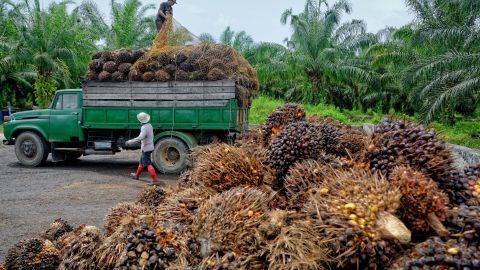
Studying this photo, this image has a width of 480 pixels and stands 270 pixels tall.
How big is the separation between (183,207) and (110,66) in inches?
348

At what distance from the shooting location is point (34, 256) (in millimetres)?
3299

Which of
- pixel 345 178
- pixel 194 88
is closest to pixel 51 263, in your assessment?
pixel 345 178

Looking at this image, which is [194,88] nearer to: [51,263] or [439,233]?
[51,263]

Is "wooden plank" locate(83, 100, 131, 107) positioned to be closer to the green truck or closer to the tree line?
the green truck

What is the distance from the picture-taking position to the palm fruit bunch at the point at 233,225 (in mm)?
2141

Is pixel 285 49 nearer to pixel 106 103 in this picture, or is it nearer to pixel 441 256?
pixel 106 103

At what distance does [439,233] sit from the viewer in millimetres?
2082

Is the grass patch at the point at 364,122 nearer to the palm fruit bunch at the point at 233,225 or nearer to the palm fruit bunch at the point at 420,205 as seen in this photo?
the palm fruit bunch at the point at 233,225

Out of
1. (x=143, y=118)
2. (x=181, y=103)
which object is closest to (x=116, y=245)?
(x=143, y=118)

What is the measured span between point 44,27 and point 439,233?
23.2 metres

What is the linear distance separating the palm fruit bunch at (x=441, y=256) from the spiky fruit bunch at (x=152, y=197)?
2.04 metres

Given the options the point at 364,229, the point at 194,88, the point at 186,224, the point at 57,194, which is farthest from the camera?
the point at 194,88

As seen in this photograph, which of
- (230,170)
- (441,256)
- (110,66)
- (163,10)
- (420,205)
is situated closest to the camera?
(441,256)

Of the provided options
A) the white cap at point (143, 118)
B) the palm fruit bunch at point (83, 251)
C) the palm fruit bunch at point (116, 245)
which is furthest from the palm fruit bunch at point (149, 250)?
the white cap at point (143, 118)
